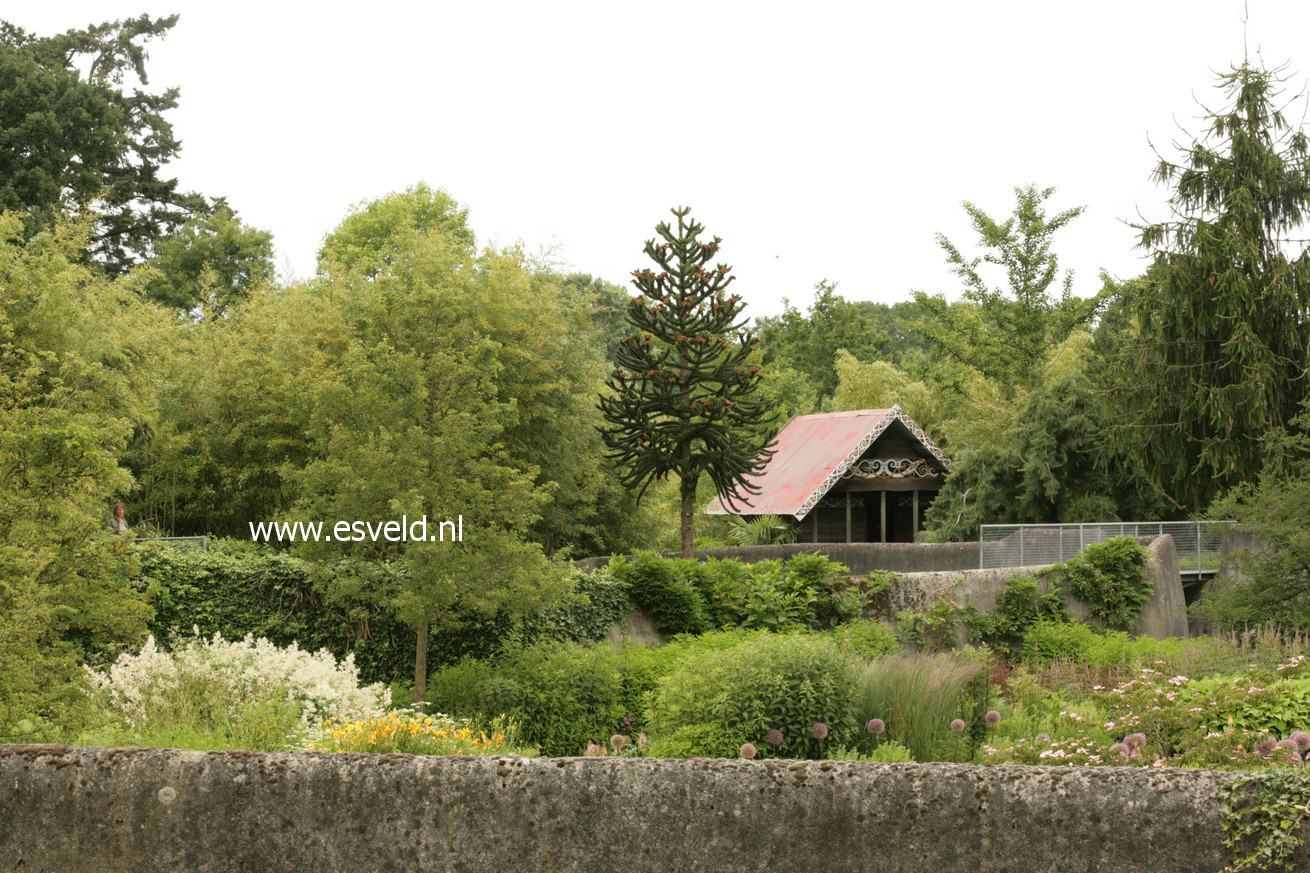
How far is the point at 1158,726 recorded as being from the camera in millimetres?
9312

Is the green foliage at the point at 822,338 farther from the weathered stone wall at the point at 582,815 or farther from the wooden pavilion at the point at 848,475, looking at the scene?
the weathered stone wall at the point at 582,815

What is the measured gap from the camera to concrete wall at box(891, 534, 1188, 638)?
18672 millimetres

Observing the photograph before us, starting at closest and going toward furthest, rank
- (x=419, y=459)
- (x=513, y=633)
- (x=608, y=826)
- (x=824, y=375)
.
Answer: (x=608, y=826) < (x=419, y=459) < (x=513, y=633) < (x=824, y=375)

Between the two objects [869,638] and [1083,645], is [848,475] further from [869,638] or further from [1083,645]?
[869,638]

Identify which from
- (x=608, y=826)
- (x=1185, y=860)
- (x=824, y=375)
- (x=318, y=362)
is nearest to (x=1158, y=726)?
(x=1185, y=860)

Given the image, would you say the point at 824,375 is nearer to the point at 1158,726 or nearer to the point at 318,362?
the point at 318,362

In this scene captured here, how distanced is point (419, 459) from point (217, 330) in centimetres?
1971

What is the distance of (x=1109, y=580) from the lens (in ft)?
64.5

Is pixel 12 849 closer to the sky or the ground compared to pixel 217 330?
closer to the ground

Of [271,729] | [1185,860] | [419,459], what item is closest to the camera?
[1185,860]

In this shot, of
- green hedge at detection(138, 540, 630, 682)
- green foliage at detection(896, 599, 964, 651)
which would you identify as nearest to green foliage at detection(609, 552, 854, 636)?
green foliage at detection(896, 599, 964, 651)

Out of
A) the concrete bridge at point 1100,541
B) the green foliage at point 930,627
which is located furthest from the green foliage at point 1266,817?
the concrete bridge at point 1100,541

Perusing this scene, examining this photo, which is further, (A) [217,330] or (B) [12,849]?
(A) [217,330]

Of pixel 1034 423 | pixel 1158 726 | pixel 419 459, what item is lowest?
pixel 1158 726
